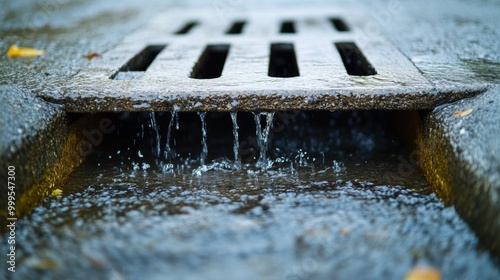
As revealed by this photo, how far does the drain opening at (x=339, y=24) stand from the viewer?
3.20 meters

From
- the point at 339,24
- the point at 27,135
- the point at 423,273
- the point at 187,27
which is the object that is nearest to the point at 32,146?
the point at 27,135

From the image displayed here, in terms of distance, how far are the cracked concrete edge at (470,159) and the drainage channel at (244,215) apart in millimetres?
50

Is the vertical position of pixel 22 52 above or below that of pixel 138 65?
above

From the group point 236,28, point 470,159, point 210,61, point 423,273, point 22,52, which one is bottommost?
point 423,273

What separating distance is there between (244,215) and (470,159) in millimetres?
668

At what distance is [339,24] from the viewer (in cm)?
337

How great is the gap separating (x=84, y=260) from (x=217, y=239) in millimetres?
348

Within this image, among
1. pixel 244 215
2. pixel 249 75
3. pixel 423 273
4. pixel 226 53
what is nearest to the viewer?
pixel 423 273

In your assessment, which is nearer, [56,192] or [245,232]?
[245,232]

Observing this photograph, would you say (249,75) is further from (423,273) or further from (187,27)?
(187,27)

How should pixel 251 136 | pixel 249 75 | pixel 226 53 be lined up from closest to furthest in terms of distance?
pixel 249 75
pixel 251 136
pixel 226 53

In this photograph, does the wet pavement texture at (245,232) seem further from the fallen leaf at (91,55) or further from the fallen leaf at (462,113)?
the fallen leaf at (91,55)

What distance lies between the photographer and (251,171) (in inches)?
77.7

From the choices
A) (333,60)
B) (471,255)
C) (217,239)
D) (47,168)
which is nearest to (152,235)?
(217,239)
